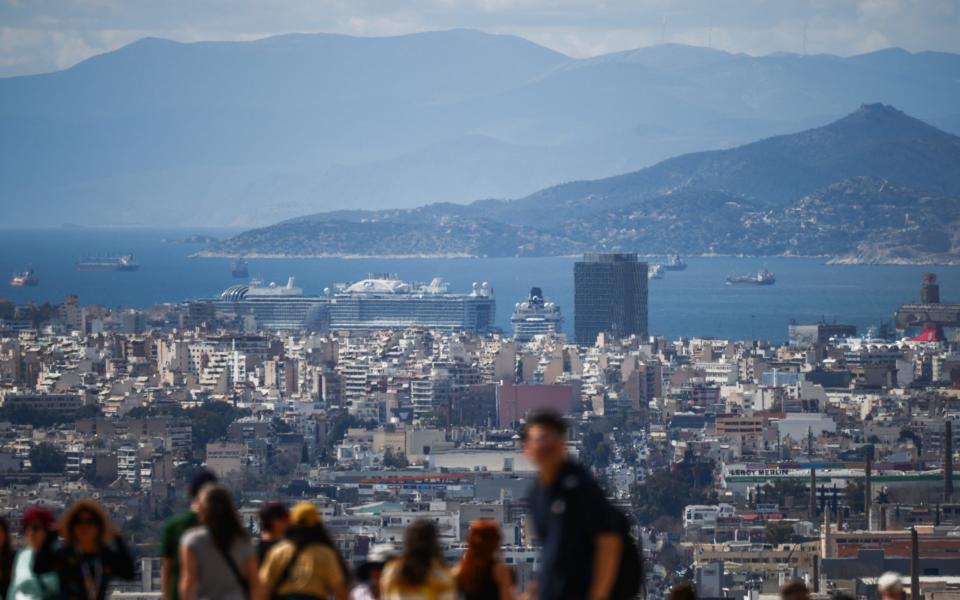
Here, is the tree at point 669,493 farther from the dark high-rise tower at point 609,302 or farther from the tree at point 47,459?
the dark high-rise tower at point 609,302

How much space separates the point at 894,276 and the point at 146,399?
103695 mm

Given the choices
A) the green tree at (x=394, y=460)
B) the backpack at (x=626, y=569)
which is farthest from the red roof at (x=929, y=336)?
the backpack at (x=626, y=569)

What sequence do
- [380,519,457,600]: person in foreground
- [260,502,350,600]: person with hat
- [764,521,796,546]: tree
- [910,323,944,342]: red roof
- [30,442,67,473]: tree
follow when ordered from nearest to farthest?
[380,519,457,600]: person in foreground → [260,502,350,600]: person with hat → [764,521,796,546]: tree → [30,442,67,473]: tree → [910,323,944,342]: red roof

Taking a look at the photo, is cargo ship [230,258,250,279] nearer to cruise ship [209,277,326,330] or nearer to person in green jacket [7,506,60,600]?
cruise ship [209,277,326,330]

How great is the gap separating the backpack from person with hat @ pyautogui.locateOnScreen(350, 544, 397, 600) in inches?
43.7

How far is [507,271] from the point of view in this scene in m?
185

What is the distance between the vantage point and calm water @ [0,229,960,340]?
128m

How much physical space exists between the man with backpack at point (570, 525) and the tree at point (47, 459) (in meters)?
47.9

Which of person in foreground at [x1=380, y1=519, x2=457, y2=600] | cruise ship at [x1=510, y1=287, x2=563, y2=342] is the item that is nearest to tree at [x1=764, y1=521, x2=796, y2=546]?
person in foreground at [x1=380, y1=519, x2=457, y2=600]

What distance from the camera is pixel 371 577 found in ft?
27.1

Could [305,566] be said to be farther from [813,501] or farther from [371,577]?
[813,501]

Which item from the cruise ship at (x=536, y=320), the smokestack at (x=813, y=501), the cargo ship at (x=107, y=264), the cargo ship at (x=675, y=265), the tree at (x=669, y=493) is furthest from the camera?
the cargo ship at (x=675, y=265)

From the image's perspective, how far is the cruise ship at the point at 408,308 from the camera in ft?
383

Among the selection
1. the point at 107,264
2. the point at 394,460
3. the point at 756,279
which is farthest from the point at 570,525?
the point at 107,264
